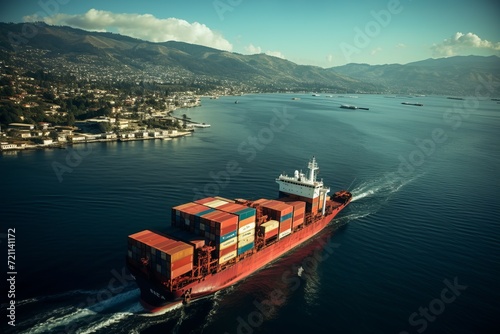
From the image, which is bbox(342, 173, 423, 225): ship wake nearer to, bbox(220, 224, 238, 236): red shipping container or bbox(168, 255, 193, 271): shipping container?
bbox(220, 224, 238, 236): red shipping container

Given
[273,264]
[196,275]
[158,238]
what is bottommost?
[273,264]

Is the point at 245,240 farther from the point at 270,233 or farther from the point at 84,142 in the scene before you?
the point at 84,142

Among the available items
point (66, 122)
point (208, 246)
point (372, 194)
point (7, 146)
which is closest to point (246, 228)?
point (208, 246)

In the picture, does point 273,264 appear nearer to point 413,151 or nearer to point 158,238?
point 158,238

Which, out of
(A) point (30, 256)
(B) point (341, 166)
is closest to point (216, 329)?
(A) point (30, 256)

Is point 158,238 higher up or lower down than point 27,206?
higher up

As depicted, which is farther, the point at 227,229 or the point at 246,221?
the point at 246,221

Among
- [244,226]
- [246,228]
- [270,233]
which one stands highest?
[244,226]
